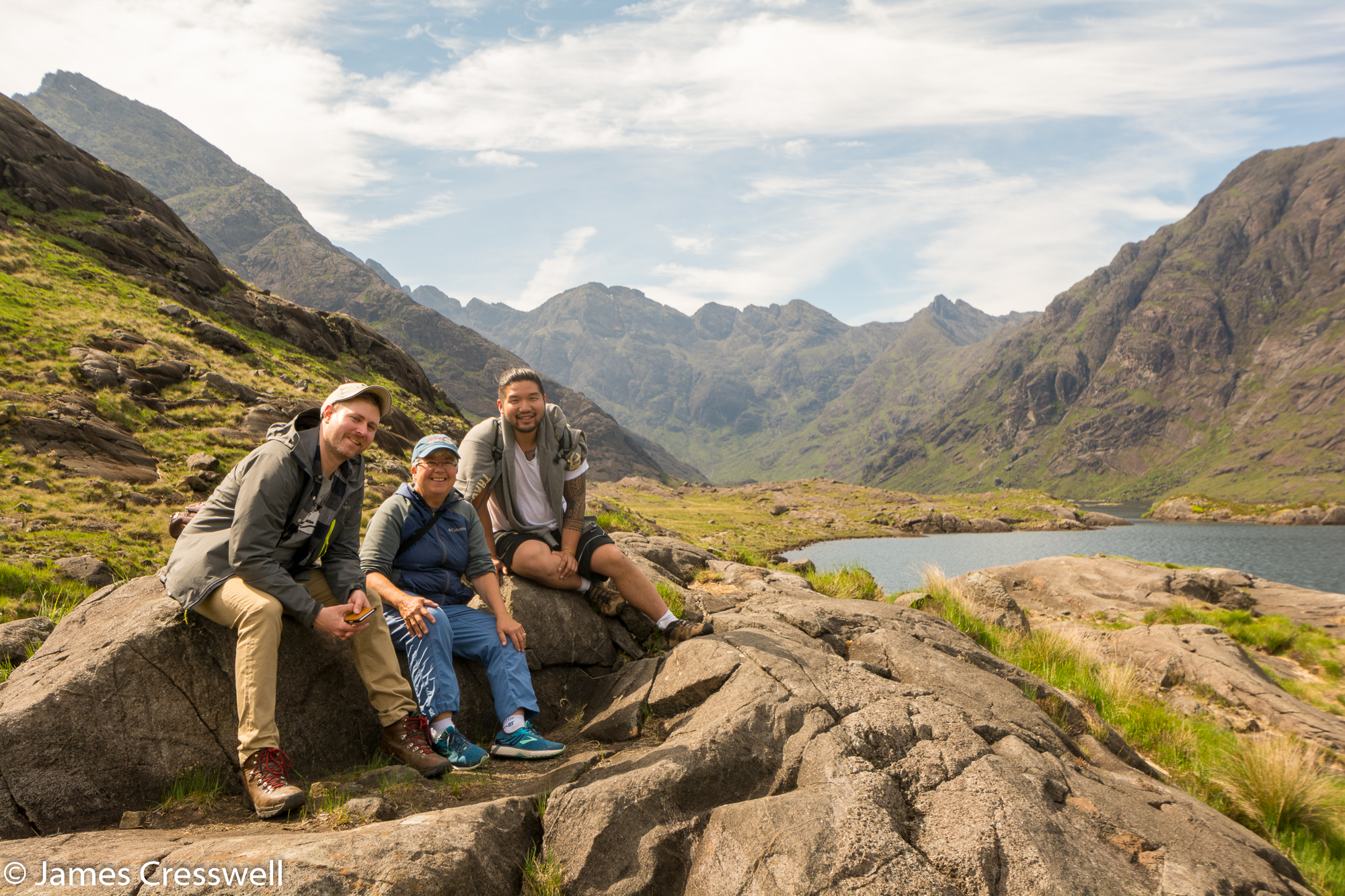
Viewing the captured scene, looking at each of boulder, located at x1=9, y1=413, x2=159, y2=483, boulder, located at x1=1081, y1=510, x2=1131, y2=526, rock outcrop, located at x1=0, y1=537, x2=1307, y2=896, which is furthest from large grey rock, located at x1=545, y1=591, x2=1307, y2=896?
boulder, located at x1=1081, y1=510, x2=1131, y2=526

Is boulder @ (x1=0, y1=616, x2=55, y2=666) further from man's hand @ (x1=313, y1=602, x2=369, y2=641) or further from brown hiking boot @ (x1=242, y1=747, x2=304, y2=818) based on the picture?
man's hand @ (x1=313, y1=602, x2=369, y2=641)

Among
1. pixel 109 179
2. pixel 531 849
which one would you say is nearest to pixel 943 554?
pixel 531 849

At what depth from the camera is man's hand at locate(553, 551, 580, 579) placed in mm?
9312

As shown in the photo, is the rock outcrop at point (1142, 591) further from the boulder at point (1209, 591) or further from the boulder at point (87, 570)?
the boulder at point (87, 570)

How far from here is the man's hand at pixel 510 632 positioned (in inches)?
300

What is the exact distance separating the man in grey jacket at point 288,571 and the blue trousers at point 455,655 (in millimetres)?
239

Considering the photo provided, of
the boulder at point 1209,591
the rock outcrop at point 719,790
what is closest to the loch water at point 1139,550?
the boulder at point 1209,591

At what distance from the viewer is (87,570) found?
16.0 m

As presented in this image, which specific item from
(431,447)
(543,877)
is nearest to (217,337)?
(431,447)

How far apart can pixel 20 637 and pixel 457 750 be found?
7374mm

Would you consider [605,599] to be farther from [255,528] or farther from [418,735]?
[255,528]

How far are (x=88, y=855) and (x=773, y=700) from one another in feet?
19.4

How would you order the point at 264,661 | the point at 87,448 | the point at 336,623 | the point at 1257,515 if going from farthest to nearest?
the point at 1257,515 < the point at 87,448 < the point at 336,623 < the point at 264,661

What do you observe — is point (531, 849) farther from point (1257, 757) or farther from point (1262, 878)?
point (1257, 757)
